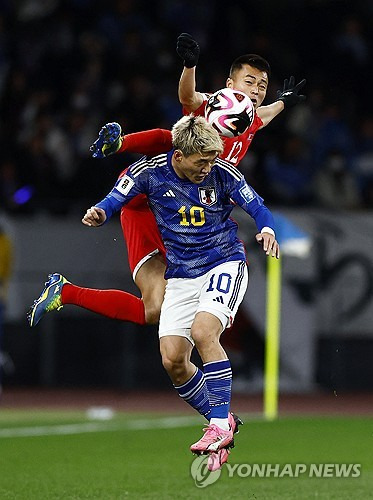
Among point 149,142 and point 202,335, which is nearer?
point 202,335

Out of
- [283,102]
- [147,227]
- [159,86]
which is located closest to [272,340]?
[159,86]

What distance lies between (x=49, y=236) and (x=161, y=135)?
843cm

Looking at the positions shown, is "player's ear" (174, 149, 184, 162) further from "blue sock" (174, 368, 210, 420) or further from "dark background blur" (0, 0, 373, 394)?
"dark background blur" (0, 0, 373, 394)

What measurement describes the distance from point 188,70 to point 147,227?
4.36 feet

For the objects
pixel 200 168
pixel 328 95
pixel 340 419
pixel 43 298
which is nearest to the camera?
pixel 200 168

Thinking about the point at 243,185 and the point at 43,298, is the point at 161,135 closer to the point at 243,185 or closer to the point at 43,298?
the point at 243,185

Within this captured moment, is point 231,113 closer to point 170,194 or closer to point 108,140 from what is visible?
point 170,194

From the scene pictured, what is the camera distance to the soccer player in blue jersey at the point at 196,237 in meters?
8.65

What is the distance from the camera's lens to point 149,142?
9164 mm

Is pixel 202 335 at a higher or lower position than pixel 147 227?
lower

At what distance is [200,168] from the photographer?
866 centimetres

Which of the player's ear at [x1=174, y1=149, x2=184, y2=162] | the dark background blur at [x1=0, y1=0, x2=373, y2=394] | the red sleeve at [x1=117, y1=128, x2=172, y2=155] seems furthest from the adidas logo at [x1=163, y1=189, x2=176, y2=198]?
the dark background blur at [x1=0, y1=0, x2=373, y2=394]

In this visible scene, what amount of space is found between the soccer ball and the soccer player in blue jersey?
0.23 meters

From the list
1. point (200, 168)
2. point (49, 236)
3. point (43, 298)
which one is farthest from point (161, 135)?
point (49, 236)
